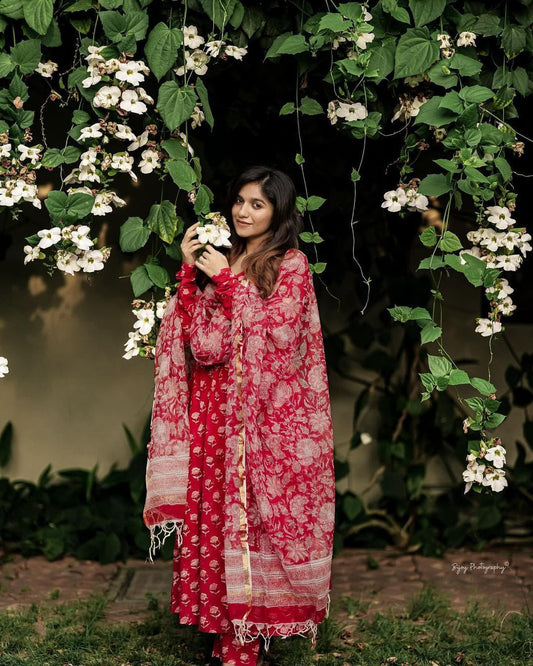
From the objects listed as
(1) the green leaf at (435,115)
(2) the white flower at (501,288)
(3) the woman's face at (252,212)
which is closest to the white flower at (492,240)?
(2) the white flower at (501,288)

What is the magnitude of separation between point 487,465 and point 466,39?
132cm

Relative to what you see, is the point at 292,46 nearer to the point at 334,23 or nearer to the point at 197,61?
the point at 334,23

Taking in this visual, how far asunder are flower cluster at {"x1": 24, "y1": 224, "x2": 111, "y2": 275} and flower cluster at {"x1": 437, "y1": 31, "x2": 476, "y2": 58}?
1197mm

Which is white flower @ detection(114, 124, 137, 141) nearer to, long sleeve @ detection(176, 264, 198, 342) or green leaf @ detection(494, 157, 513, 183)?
long sleeve @ detection(176, 264, 198, 342)

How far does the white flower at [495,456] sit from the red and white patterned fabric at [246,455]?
0.55 meters

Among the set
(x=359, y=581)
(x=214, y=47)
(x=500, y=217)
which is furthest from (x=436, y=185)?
(x=359, y=581)

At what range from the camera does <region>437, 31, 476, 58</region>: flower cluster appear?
2.61m

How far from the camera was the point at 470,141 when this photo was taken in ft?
8.45

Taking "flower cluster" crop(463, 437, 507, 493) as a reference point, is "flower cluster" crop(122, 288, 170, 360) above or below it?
above

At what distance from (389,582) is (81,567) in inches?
59.4

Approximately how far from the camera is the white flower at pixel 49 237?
264 centimetres

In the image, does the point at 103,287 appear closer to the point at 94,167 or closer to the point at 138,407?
the point at 138,407

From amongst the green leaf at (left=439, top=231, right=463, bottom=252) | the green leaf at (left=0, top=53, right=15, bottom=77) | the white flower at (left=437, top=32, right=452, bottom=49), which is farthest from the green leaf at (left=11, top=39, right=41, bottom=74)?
the green leaf at (left=439, top=231, right=463, bottom=252)

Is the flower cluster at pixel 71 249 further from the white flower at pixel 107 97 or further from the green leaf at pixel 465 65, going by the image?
the green leaf at pixel 465 65
